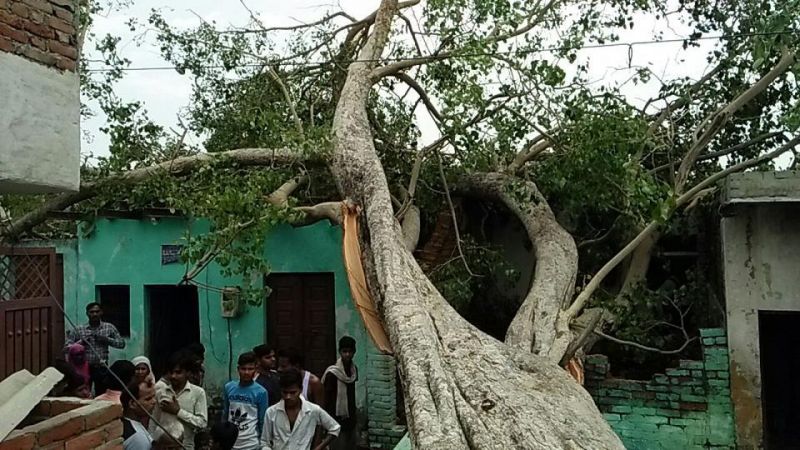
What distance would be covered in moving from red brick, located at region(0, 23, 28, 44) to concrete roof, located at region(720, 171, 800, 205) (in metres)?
5.03

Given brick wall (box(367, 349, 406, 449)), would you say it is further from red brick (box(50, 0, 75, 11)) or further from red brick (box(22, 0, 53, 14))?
red brick (box(22, 0, 53, 14))

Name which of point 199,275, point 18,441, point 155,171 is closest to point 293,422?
point 18,441

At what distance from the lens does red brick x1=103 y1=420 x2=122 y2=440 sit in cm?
365

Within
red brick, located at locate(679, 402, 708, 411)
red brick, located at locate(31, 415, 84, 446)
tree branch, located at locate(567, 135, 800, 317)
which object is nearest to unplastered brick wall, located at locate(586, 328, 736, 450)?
red brick, located at locate(679, 402, 708, 411)

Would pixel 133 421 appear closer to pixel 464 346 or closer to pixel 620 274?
pixel 464 346

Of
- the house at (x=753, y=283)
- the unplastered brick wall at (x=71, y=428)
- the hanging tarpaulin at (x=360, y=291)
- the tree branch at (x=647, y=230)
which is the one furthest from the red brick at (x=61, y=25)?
the house at (x=753, y=283)

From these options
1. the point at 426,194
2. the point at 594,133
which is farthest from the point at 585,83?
the point at 426,194

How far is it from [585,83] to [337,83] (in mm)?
3166

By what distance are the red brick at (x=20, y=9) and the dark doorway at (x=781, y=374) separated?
8392mm

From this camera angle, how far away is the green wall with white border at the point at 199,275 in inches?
349

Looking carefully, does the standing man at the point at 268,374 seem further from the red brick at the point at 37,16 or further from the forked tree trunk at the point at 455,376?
the red brick at the point at 37,16

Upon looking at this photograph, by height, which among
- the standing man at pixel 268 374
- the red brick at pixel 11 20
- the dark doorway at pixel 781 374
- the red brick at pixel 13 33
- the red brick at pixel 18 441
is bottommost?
the dark doorway at pixel 781 374

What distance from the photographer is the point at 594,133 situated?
6203mm

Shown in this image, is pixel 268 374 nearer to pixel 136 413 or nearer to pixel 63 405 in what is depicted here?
pixel 136 413
